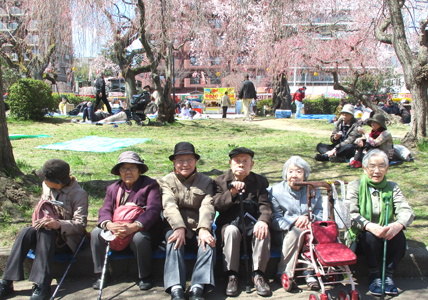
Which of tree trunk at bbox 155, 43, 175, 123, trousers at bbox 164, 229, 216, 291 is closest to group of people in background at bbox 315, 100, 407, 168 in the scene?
trousers at bbox 164, 229, 216, 291

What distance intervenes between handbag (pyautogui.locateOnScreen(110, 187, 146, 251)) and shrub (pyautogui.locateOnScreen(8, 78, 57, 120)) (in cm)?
1146

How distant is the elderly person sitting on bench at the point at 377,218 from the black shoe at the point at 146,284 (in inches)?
73.0

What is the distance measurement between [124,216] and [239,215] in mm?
1043

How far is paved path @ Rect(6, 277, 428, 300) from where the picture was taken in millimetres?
3055

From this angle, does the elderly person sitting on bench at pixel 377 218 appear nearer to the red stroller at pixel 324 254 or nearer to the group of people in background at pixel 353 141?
the red stroller at pixel 324 254

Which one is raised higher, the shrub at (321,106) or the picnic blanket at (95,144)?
the shrub at (321,106)

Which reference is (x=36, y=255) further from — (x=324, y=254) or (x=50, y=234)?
(x=324, y=254)

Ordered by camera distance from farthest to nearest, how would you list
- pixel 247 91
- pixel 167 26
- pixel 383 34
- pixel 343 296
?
pixel 247 91 < pixel 167 26 < pixel 383 34 < pixel 343 296

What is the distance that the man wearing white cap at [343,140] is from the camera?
6.90 meters

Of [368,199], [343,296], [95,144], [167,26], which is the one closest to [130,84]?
[167,26]

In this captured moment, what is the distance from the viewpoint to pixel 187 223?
338 cm

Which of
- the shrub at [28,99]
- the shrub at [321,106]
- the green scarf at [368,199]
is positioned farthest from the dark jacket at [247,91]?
the green scarf at [368,199]

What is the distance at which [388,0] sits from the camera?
7.38m

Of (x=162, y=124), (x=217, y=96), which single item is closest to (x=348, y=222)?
(x=162, y=124)
